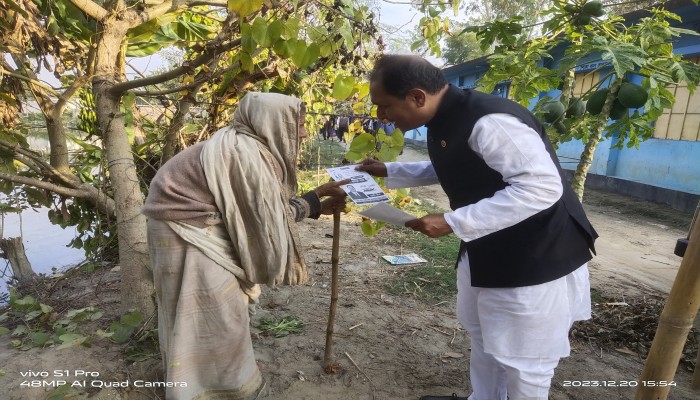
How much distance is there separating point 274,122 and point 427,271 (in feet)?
9.32

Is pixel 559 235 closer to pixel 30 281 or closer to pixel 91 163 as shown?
pixel 91 163

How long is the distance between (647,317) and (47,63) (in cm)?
500

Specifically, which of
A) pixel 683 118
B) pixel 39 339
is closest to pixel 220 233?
pixel 39 339

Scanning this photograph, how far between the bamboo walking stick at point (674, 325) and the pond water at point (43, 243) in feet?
17.0

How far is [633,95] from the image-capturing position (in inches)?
A: 103

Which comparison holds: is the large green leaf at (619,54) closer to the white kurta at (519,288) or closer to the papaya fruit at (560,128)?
the papaya fruit at (560,128)

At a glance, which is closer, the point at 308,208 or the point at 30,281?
the point at 308,208

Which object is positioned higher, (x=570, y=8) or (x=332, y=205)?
(x=570, y=8)

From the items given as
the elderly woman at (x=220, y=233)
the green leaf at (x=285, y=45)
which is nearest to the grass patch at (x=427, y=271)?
the elderly woman at (x=220, y=233)

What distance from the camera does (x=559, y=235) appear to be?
1.67 meters

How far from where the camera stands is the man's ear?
1.69 metres

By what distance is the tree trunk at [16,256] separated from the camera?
152 inches

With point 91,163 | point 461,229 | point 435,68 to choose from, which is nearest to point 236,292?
point 461,229

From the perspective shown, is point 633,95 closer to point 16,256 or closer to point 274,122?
point 274,122
